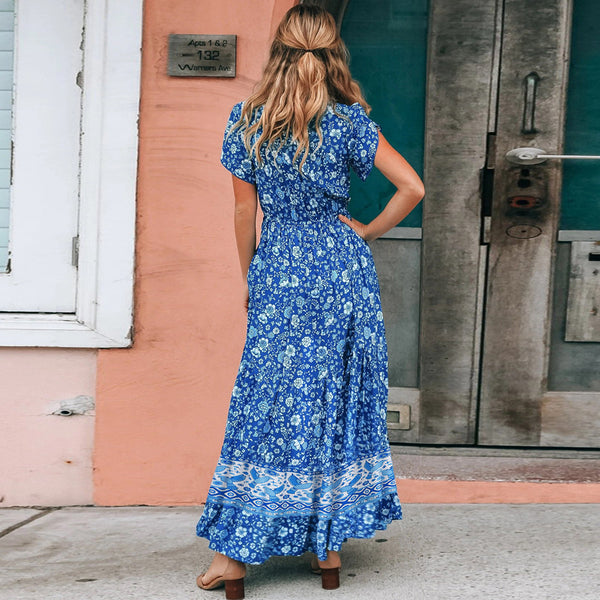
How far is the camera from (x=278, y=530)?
102 inches

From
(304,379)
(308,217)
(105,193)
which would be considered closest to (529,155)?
(308,217)

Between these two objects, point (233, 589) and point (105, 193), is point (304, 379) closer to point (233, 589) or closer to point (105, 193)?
point (233, 589)

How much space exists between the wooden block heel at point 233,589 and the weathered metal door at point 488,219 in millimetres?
1320

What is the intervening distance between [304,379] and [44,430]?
4.65 ft

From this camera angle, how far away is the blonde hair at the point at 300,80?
97.6 inches

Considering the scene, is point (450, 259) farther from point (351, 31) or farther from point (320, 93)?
point (320, 93)

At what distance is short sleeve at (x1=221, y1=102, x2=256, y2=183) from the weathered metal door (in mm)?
1207

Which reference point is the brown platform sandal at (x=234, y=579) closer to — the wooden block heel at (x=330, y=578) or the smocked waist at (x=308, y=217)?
the wooden block heel at (x=330, y=578)

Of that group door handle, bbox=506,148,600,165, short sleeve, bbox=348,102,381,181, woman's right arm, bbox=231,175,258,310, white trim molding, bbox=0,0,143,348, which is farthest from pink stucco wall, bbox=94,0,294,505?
door handle, bbox=506,148,600,165

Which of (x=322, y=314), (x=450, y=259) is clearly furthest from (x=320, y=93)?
(x=450, y=259)

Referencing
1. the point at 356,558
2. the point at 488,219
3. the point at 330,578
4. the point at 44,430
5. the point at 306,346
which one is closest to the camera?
the point at 306,346

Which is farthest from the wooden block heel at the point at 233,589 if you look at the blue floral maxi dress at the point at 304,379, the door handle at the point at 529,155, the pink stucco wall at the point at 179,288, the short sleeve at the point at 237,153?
the door handle at the point at 529,155

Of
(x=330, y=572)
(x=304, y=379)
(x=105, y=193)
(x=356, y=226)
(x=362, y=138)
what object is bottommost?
(x=330, y=572)

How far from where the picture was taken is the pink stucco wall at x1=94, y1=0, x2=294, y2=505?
3404 millimetres
